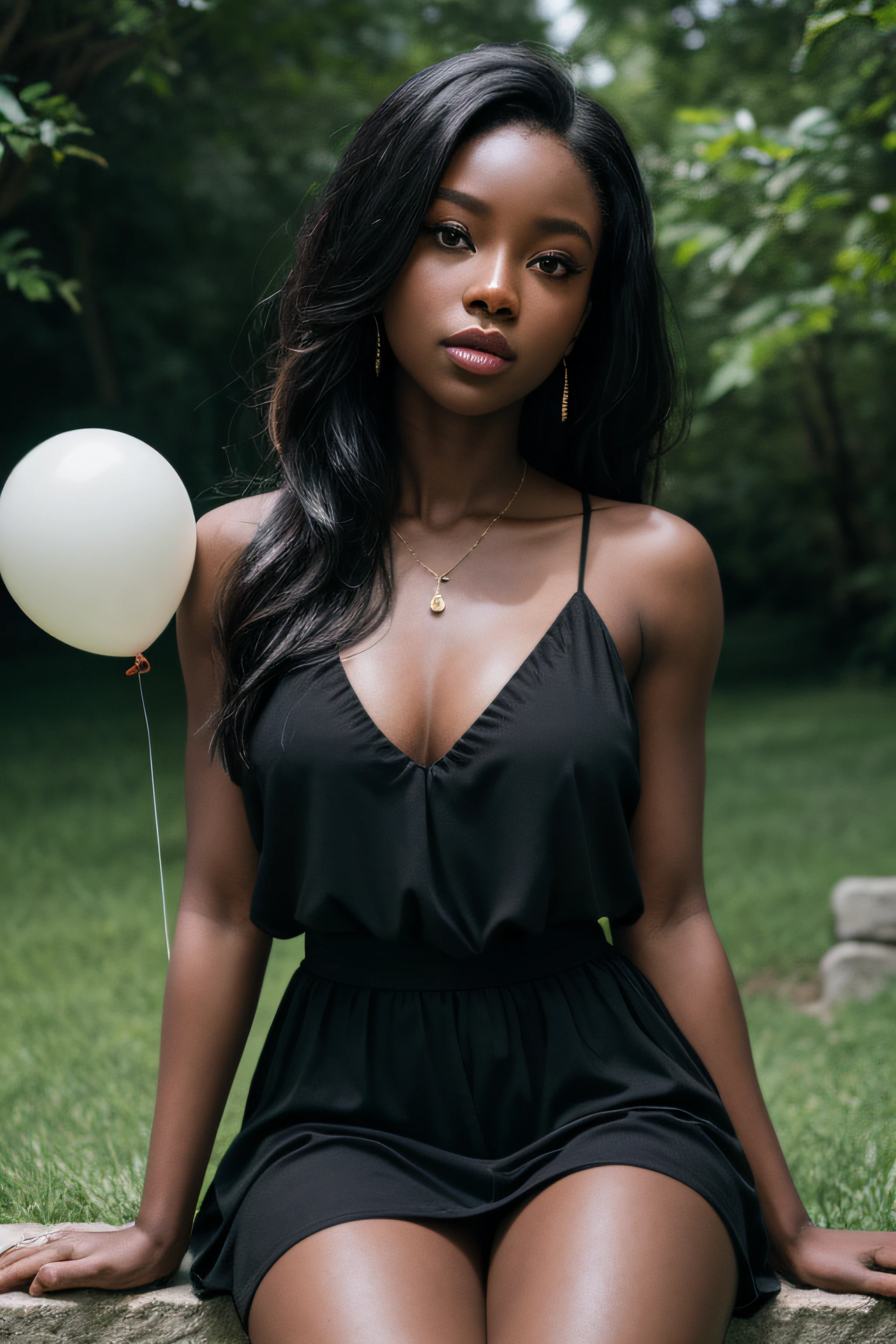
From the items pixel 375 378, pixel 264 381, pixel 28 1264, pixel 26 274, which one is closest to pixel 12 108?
pixel 26 274

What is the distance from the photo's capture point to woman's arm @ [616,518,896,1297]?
1907mm

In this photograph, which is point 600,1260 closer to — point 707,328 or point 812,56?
point 812,56

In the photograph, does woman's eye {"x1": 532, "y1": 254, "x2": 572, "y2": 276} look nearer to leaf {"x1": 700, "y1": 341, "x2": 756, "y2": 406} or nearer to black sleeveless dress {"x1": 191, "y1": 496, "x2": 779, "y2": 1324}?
black sleeveless dress {"x1": 191, "y1": 496, "x2": 779, "y2": 1324}

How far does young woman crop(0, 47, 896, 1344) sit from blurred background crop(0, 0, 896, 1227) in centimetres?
28

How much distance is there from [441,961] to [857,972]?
11.1 ft

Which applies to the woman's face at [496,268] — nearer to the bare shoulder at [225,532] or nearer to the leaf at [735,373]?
the bare shoulder at [225,532]

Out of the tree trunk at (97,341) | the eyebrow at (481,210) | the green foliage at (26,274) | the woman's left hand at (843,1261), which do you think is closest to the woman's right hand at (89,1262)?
the woman's left hand at (843,1261)

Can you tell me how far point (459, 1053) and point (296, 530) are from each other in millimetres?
797

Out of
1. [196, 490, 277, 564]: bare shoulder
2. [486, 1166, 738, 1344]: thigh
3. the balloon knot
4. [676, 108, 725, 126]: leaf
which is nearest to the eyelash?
[196, 490, 277, 564]: bare shoulder

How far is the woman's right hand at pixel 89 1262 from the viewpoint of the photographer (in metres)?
1.81

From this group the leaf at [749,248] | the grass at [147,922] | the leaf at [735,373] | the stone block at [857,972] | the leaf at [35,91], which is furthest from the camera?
the leaf at [735,373]

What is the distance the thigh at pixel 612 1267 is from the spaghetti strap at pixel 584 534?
32.4 inches

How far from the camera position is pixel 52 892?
5973 mm

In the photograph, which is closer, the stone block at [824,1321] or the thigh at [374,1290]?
the thigh at [374,1290]
